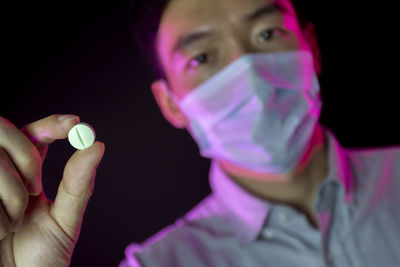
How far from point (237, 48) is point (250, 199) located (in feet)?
2.23

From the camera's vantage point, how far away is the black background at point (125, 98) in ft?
5.70

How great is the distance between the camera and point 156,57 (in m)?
1.84

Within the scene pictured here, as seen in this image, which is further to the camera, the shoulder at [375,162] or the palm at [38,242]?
the shoulder at [375,162]

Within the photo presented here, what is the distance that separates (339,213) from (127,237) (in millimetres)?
1107

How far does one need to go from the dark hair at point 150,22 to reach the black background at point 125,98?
0.31 ft

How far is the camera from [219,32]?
1.58m

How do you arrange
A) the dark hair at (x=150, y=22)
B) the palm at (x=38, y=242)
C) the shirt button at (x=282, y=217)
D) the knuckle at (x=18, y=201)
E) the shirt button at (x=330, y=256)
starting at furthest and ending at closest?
1. the dark hair at (x=150, y=22)
2. the shirt button at (x=282, y=217)
3. the shirt button at (x=330, y=256)
4. the palm at (x=38, y=242)
5. the knuckle at (x=18, y=201)

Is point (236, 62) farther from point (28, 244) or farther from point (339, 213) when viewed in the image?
point (28, 244)

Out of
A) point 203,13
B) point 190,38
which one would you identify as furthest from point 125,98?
point 203,13

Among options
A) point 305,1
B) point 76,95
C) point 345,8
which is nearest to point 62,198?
point 76,95

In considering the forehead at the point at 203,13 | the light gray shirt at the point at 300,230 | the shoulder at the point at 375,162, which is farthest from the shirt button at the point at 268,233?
the forehead at the point at 203,13

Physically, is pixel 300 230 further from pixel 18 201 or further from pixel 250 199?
pixel 18 201

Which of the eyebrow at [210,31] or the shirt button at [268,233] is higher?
the eyebrow at [210,31]

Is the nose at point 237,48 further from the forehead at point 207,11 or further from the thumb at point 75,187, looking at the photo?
the thumb at point 75,187
